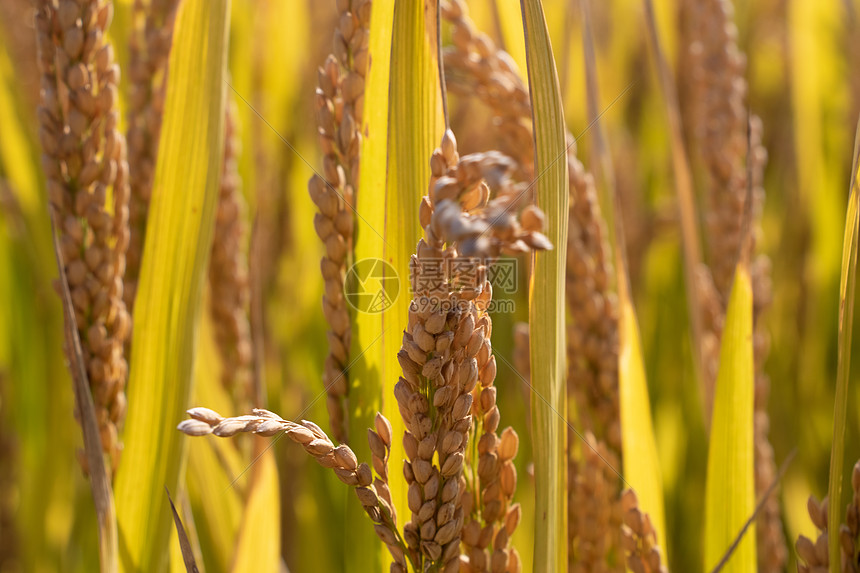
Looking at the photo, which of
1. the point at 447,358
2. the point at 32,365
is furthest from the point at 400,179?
the point at 32,365

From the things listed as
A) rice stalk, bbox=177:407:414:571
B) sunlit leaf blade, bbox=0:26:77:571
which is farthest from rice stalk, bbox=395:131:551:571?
sunlit leaf blade, bbox=0:26:77:571

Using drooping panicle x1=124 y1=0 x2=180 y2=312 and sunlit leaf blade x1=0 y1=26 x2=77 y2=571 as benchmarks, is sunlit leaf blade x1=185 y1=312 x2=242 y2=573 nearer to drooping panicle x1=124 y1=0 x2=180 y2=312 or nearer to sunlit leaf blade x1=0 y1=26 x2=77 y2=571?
drooping panicle x1=124 y1=0 x2=180 y2=312

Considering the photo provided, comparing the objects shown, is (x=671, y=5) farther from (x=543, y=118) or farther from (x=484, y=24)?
(x=543, y=118)

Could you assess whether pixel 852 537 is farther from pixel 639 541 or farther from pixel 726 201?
pixel 726 201

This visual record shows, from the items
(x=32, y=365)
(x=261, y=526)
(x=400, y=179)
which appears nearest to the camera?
(x=400, y=179)

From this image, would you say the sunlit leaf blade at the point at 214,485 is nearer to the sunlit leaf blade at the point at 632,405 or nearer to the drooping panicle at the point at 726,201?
the sunlit leaf blade at the point at 632,405

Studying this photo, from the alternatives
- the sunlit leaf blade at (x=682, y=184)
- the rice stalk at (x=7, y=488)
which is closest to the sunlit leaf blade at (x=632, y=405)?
the sunlit leaf blade at (x=682, y=184)
